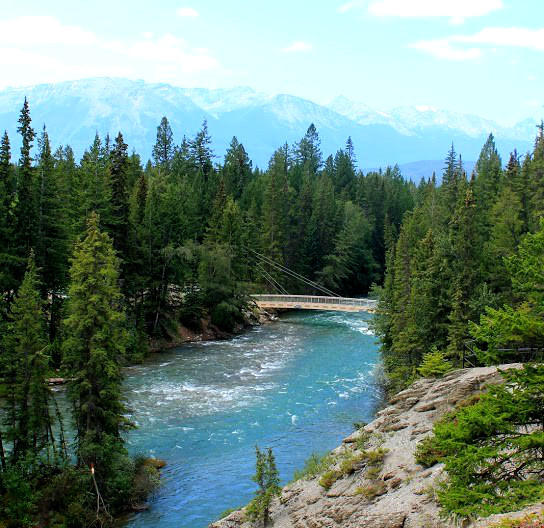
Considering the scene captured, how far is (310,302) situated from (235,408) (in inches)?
1291

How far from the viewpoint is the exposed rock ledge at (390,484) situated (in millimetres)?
16234

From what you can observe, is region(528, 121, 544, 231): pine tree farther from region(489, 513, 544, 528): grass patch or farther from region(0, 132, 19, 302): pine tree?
region(489, 513, 544, 528): grass patch

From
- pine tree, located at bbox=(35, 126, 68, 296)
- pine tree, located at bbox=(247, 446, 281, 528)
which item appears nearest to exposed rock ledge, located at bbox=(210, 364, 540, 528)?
pine tree, located at bbox=(247, 446, 281, 528)

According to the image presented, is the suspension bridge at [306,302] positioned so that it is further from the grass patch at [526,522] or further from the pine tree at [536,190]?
the grass patch at [526,522]

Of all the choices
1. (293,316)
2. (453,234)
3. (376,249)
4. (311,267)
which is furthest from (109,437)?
(376,249)

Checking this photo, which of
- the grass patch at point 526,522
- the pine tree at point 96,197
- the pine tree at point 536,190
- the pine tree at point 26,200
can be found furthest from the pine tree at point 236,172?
the grass patch at point 526,522

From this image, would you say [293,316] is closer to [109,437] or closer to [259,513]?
[109,437]

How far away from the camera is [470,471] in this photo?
11.9m

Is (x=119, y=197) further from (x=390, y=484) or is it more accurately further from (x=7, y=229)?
(x=390, y=484)

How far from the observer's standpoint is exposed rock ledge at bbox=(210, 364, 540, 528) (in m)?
16.2

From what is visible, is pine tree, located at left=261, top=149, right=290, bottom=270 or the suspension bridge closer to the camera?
the suspension bridge

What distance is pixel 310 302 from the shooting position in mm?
69375

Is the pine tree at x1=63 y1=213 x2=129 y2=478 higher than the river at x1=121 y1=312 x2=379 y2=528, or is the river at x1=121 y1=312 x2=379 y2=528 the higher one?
the pine tree at x1=63 y1=213 x2=129 y2=478

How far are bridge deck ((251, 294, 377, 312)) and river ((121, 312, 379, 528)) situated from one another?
7.74 m
